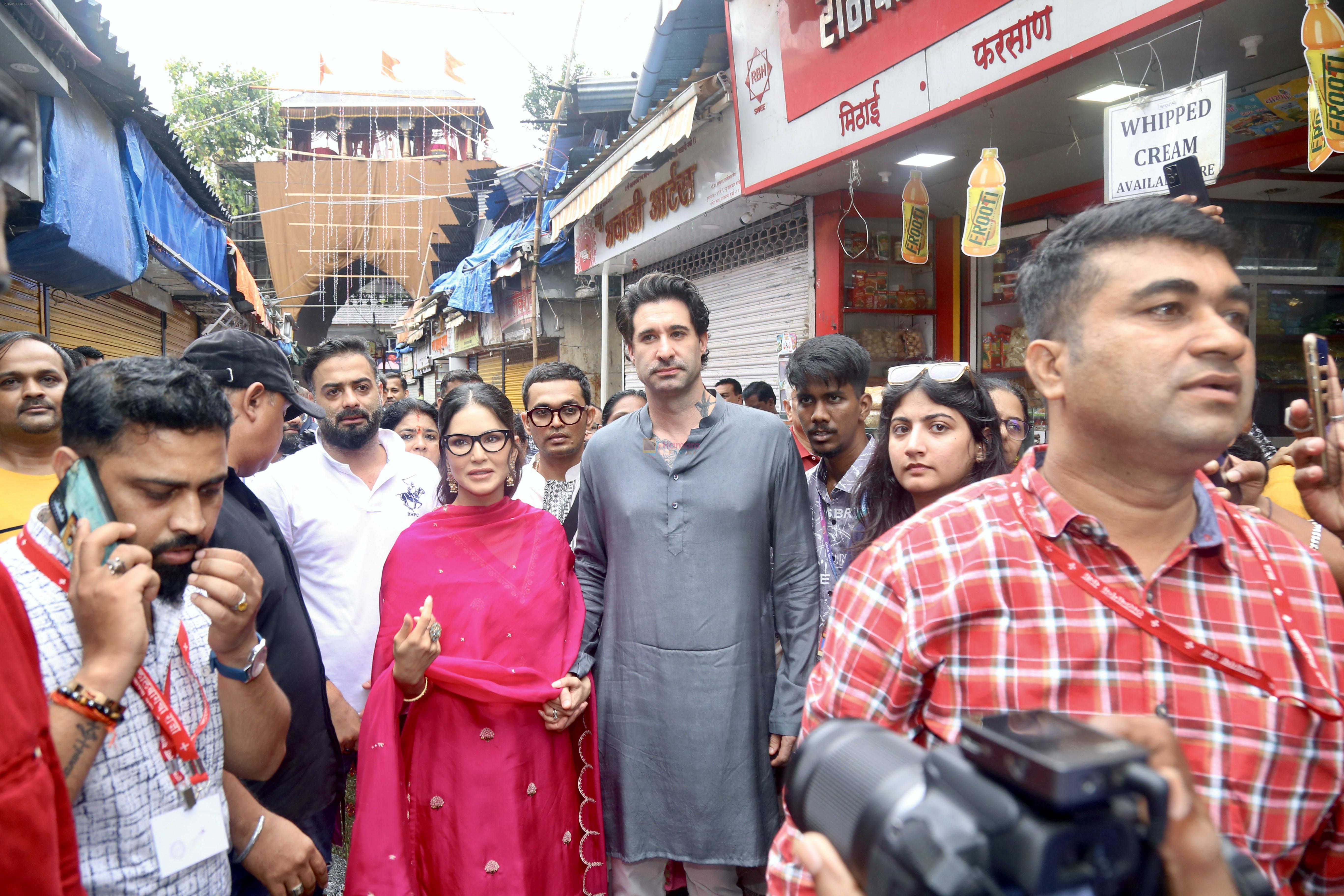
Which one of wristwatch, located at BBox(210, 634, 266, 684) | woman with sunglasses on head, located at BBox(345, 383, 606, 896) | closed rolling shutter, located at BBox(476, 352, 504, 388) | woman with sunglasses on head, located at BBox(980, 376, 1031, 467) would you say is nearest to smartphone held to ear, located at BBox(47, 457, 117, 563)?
wristwatch, located at BBox(210, 634, 266, 684)

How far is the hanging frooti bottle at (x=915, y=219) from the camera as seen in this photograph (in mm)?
4902

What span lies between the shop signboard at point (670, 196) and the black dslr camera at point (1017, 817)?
5949 mm

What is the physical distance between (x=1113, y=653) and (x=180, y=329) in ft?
45.0

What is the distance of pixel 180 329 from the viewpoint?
38.1 ft

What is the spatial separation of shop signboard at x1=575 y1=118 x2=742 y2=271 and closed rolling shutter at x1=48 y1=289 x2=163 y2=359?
4.98 meters

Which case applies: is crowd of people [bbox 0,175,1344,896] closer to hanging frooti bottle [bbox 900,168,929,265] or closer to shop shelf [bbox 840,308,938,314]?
hanging frooti bottle [bbox 900,168,929,265]

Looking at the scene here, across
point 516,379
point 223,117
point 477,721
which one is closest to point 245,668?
point 477,721

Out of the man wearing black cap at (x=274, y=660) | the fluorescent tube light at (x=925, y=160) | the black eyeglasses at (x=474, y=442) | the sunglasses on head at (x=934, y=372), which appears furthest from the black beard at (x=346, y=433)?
the fluorescent tube light at (x=925, y=160)

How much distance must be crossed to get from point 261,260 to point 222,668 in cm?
2707

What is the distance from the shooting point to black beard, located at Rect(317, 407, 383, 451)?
3125 mm

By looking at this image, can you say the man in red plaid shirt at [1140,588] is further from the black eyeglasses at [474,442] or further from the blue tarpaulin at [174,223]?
the blue tarpaulin at [174,223]

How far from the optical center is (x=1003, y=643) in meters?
1.11

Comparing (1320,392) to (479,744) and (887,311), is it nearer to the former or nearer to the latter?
(479,744)

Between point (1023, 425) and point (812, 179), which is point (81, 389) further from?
point (812, 179)
